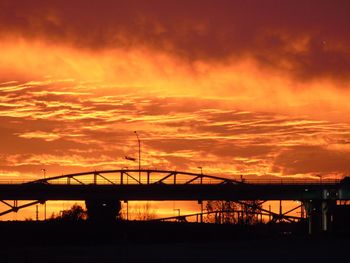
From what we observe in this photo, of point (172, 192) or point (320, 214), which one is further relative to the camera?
point (320, 214)

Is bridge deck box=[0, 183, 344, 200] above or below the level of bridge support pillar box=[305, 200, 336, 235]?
above

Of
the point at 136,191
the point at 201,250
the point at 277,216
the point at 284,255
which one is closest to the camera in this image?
the point at 284,255

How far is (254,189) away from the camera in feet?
563

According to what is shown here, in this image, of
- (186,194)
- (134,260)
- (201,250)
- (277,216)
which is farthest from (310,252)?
(277,216)

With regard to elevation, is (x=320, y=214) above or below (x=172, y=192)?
below

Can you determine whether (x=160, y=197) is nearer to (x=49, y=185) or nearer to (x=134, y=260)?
(x=49, y=185)

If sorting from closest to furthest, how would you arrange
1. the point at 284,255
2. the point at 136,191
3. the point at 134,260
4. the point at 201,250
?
1. the point at 134,260
2. the point at 284,255
3. the point at 201,250
4. the point at 136,191

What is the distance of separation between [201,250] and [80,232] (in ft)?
154

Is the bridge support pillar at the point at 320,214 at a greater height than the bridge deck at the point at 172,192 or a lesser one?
lesser

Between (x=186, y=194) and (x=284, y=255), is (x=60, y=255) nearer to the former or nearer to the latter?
(x=284, y=255)

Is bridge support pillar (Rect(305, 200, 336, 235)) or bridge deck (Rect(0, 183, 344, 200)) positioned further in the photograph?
bridge support pillar (Rect(305, 200, 336, 235))

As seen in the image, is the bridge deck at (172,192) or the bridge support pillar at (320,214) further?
the bridge support pillar at (320,214)

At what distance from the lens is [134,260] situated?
52656 millimetres

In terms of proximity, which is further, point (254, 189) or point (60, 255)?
point (254, 189)
